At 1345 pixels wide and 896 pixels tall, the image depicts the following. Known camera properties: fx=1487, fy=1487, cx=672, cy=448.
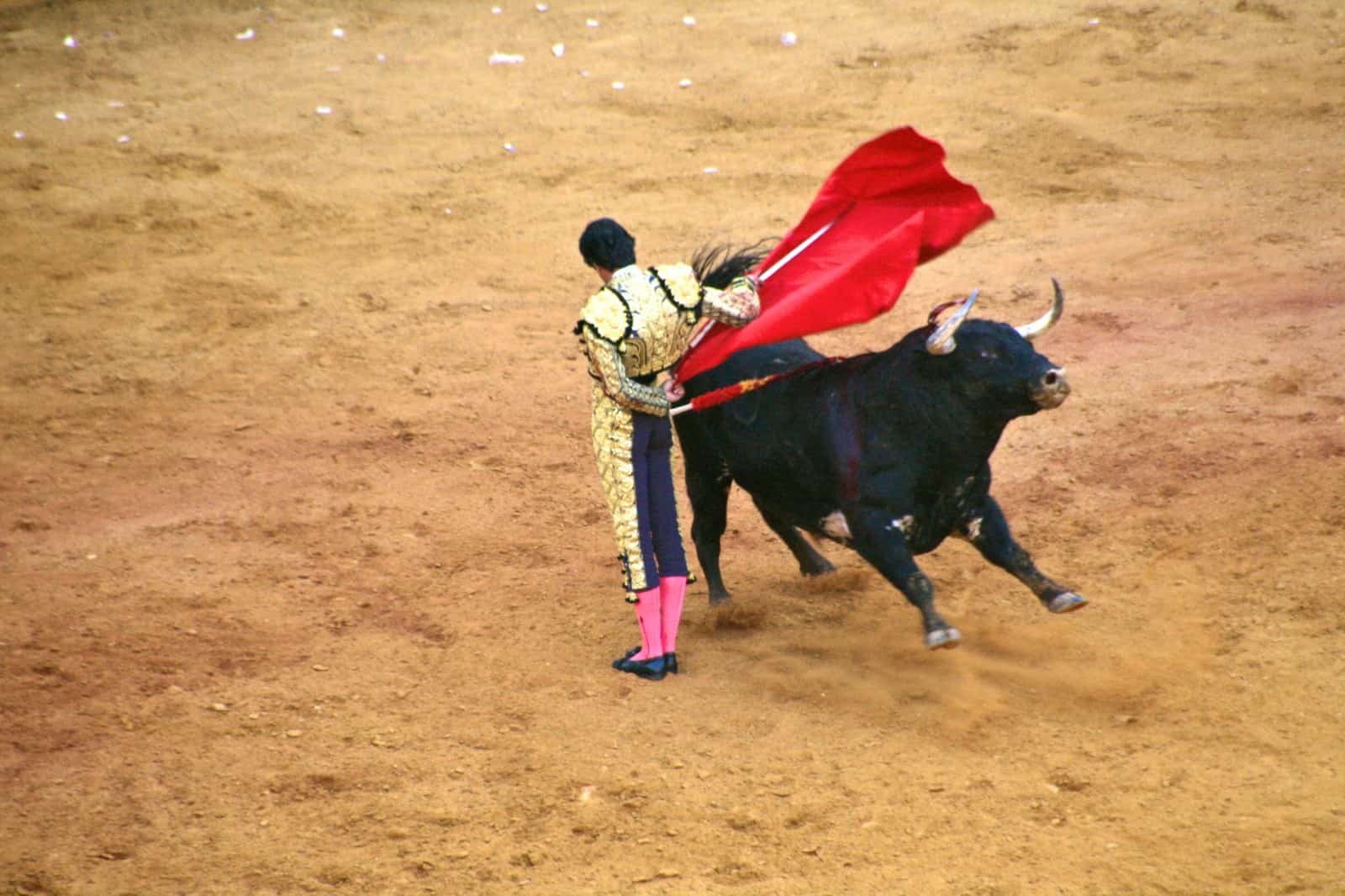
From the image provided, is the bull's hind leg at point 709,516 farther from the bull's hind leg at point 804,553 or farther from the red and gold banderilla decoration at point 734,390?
the red and gold banderilla decoration at point 734,390

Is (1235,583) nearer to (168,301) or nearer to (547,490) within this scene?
(547,490)

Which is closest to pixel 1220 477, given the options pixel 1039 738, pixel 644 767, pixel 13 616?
pixel 1039 738

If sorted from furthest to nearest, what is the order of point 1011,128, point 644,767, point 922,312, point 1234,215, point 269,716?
1. point 1011,128
2. point 1234,215
3. point 922,312
4. point 269,716
5. point 644,767

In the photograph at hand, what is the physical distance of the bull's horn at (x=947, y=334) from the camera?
17.0 ft

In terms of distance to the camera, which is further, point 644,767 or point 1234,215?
point 1234,215

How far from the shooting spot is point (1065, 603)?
528 cm

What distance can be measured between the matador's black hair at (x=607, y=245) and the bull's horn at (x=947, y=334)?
3.64 feet

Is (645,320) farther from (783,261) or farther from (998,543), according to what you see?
(998,543)

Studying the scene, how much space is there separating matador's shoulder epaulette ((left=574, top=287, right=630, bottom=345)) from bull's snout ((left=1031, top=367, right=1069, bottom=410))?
1.44 metres

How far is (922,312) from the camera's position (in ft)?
30.2

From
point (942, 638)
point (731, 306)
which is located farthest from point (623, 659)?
point (731, 306)

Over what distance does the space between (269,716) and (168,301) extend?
501cm

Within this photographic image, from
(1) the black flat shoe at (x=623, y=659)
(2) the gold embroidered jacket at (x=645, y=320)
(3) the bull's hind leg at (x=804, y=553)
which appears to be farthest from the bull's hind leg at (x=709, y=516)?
(2) the gold embroidered jacket at (x=645, y=320)

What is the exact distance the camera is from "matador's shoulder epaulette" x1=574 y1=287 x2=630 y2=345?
17.2ft
